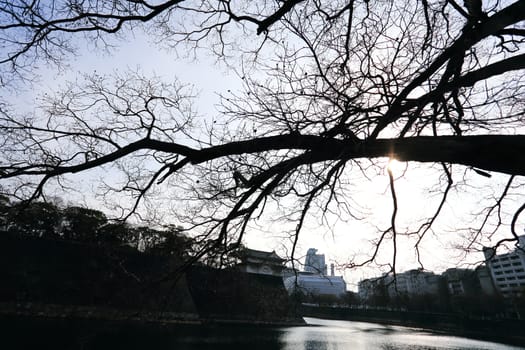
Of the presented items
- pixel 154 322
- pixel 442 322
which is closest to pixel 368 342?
pixel 154 322

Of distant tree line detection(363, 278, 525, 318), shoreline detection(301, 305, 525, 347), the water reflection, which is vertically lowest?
the water reflection

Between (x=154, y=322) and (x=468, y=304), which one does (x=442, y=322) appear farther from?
(x=154, y=322)

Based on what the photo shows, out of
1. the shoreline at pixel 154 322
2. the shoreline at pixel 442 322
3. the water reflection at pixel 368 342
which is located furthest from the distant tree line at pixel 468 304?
the water reflection at pixel 368 342

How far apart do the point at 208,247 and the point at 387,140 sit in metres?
1.81

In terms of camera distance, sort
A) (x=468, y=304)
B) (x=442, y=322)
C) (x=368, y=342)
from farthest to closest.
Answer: (x=468, y=304), (x=442, y=322), (x=368, y=342)

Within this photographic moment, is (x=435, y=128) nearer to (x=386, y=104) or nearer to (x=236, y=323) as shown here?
(x=386, y=104)

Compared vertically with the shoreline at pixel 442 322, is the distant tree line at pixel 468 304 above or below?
above

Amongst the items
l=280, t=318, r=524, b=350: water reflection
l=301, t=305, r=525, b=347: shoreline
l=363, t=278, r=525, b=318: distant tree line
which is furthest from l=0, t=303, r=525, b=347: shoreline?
l=280, t=318, r=524, b=350: water reflection

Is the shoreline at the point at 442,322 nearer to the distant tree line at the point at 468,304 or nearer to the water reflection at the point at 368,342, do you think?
the distant tree line at the point at 468,304

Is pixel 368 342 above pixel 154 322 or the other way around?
the other way around

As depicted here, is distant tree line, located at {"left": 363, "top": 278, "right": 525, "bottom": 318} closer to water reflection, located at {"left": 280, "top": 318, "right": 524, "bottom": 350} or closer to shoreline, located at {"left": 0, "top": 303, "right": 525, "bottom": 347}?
shoreline, located at {"left": 0, "top": 303, "right": 525, "bottom": 347}

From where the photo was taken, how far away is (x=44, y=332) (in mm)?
12391

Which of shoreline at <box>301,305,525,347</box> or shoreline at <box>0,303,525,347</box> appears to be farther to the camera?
shoreline at <box>301,305,525,347</box>

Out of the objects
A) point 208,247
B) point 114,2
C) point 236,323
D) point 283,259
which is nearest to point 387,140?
point 283,259
